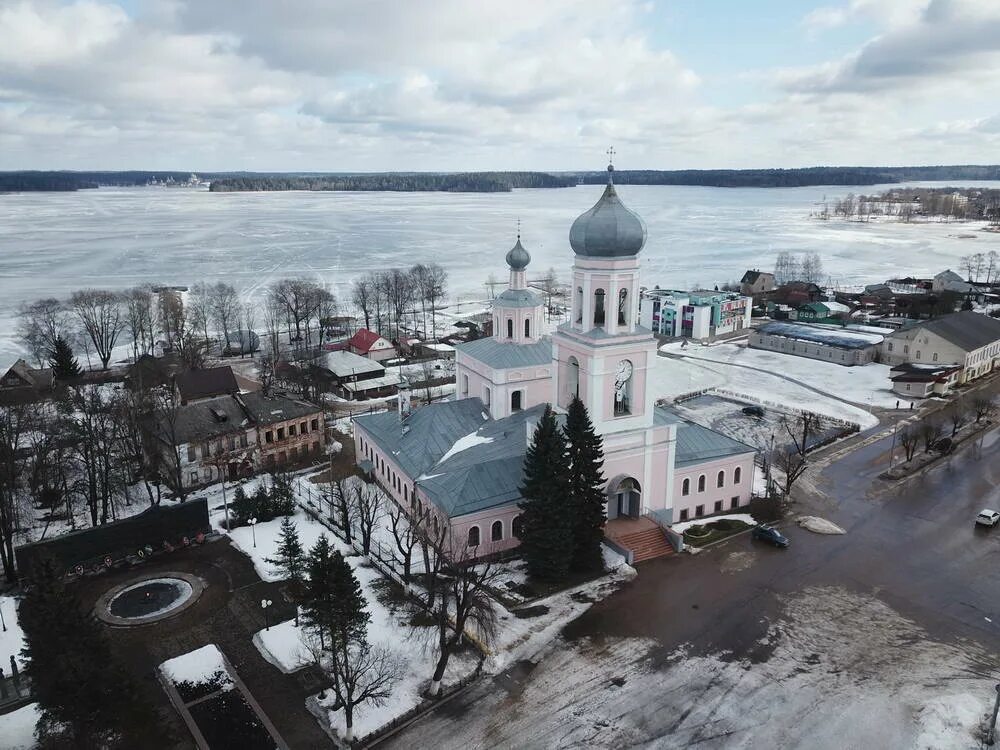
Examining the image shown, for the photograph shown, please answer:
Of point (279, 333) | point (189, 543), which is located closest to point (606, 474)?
point (189, 543)

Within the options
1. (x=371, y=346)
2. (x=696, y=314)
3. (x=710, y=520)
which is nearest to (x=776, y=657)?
(x=710, y=520)

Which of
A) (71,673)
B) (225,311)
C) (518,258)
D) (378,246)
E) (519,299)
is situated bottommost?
(71,673)

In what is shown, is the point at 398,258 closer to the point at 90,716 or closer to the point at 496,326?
the point at 496,326

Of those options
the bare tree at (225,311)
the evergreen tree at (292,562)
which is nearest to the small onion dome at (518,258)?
A: the evergreen tree at (292,562)

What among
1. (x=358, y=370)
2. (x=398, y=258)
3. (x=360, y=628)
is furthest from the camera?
(x=398, y=258)

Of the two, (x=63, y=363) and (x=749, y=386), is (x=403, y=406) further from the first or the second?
(x=63, y=363)

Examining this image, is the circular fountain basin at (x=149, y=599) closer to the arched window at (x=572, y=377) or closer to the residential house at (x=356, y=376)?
the arched window at (x=572, y=377)
